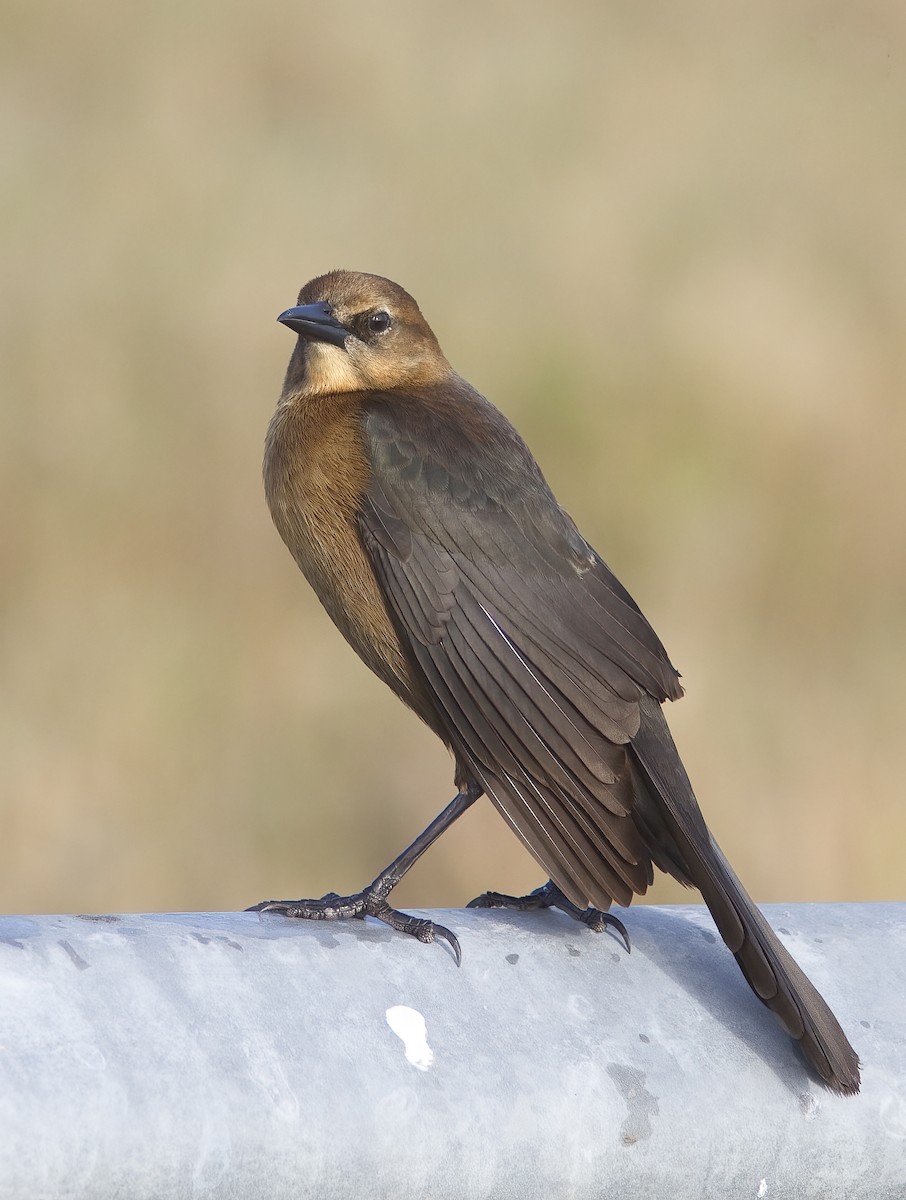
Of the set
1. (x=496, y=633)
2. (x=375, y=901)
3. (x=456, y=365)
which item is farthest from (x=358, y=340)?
(x=456, y=365)

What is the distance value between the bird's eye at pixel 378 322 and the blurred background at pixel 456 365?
207cm

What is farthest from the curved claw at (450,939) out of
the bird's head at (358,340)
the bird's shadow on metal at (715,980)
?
the bird's head at (358,340)

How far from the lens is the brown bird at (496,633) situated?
297cm

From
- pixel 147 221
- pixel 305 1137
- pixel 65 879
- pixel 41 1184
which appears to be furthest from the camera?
pixel 147 221

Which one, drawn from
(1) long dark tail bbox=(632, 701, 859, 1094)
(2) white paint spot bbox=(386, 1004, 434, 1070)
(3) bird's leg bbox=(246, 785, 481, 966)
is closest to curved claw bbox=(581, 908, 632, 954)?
(1) long dark tail bbox=(632, 701, 859, 1094)

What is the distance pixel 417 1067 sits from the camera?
1840mm

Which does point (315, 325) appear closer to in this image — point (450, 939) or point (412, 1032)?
point (450, 939)

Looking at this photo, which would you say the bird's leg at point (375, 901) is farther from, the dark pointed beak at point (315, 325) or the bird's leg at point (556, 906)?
the dark pointed beak at point (315, 325)

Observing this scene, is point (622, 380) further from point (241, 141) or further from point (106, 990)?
point (106, 990)

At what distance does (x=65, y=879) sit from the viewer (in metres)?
5.54

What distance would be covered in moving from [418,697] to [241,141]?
5678 millimetres

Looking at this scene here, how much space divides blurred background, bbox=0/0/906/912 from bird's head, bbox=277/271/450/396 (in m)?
2.00

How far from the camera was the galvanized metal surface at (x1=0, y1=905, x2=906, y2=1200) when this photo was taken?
1623 mm

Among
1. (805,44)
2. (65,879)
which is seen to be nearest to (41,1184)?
(65,879)
